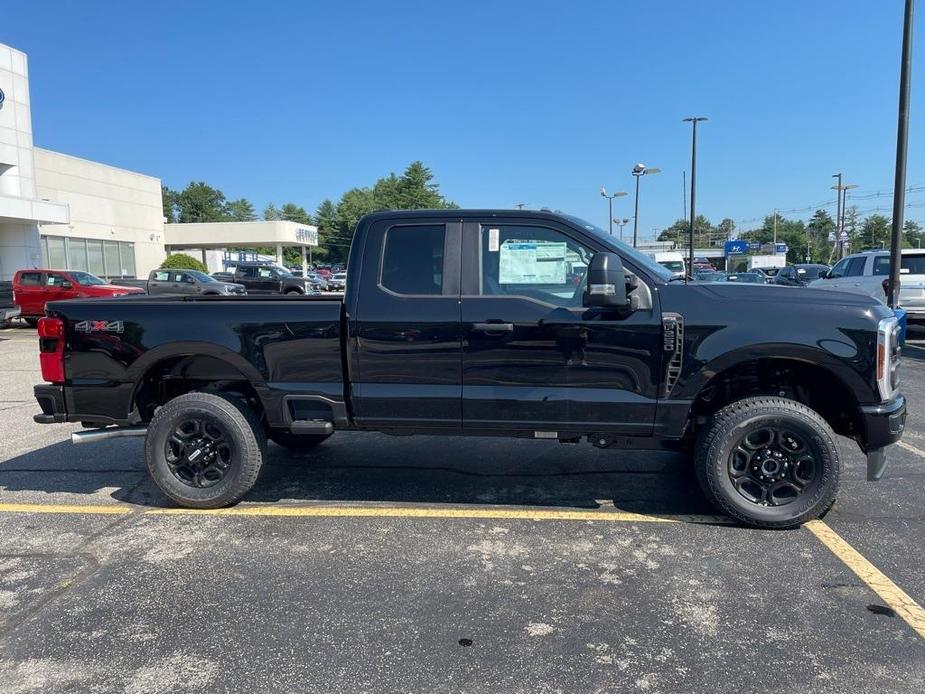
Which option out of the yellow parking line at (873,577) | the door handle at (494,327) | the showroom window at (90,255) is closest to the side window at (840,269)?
the yellow parking line at (873,577)

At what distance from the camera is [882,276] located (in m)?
13.8

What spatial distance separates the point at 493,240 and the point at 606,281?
2.81 feet

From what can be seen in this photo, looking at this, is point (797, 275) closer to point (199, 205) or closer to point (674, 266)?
point (674, 266)

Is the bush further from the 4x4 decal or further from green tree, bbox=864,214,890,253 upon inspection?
green tree, bbox=864,214,890,253

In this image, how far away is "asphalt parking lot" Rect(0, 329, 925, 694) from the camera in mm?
2730

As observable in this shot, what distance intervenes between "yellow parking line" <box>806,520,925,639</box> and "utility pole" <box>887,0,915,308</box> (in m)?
10.3

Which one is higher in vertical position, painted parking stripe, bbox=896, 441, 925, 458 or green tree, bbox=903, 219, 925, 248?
green tree, bbox=903, 219, 925, 248

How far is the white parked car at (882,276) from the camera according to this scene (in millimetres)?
13061

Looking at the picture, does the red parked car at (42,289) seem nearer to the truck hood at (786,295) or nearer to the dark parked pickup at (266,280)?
the dark parked pickup at (266,280)

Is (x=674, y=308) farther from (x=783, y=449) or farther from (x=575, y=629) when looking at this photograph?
(x=575, y=629)

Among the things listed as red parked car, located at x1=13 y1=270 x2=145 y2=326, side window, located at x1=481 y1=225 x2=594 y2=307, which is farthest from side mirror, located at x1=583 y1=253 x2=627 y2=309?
red parked car, located at x1=13 y1=270 x2=145 y2=326

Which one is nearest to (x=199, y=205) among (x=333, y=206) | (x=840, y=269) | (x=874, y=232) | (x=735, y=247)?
(x=333, y=206)

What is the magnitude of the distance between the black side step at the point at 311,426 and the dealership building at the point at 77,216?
79.1ft

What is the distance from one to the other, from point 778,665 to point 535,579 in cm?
120
